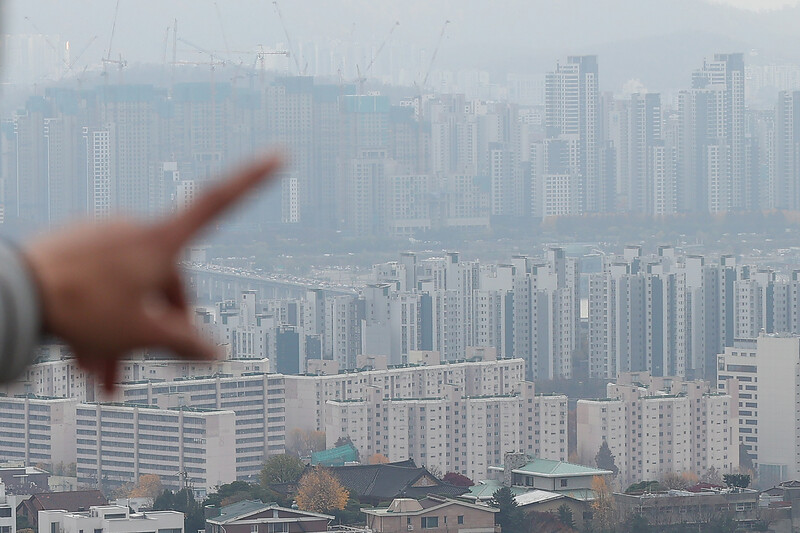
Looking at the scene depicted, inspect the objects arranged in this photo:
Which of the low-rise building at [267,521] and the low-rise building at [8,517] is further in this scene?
the low-rise building at [8,517]

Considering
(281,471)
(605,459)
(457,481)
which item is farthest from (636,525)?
(605,459)

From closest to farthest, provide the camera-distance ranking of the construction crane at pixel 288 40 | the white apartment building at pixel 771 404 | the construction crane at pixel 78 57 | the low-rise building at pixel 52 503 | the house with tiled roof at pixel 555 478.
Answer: the low-rise building at pixel 52 503 < the house with tiled roof at pixel 555 478 < the white apartment building at pixel 771 404 < the construction crane at pixel 78 57 < the construction crane at pixel 288 40

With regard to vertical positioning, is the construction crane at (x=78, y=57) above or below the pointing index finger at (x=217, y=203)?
above

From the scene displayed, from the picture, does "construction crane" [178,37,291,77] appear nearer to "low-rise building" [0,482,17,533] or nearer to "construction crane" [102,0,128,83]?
"construction crane" [102,0,128,83]

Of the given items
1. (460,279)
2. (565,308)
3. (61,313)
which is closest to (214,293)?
(460,279)

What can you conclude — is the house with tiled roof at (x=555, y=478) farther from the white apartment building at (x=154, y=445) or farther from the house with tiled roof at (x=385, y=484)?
the white apartment building at (x=154, y=445)

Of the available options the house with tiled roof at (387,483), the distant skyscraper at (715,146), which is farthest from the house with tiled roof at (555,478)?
the distant skyscraper at (715,146)

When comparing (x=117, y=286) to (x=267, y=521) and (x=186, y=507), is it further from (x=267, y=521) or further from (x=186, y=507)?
(x=186, y=507)

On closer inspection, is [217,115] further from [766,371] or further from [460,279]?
[766,371]
